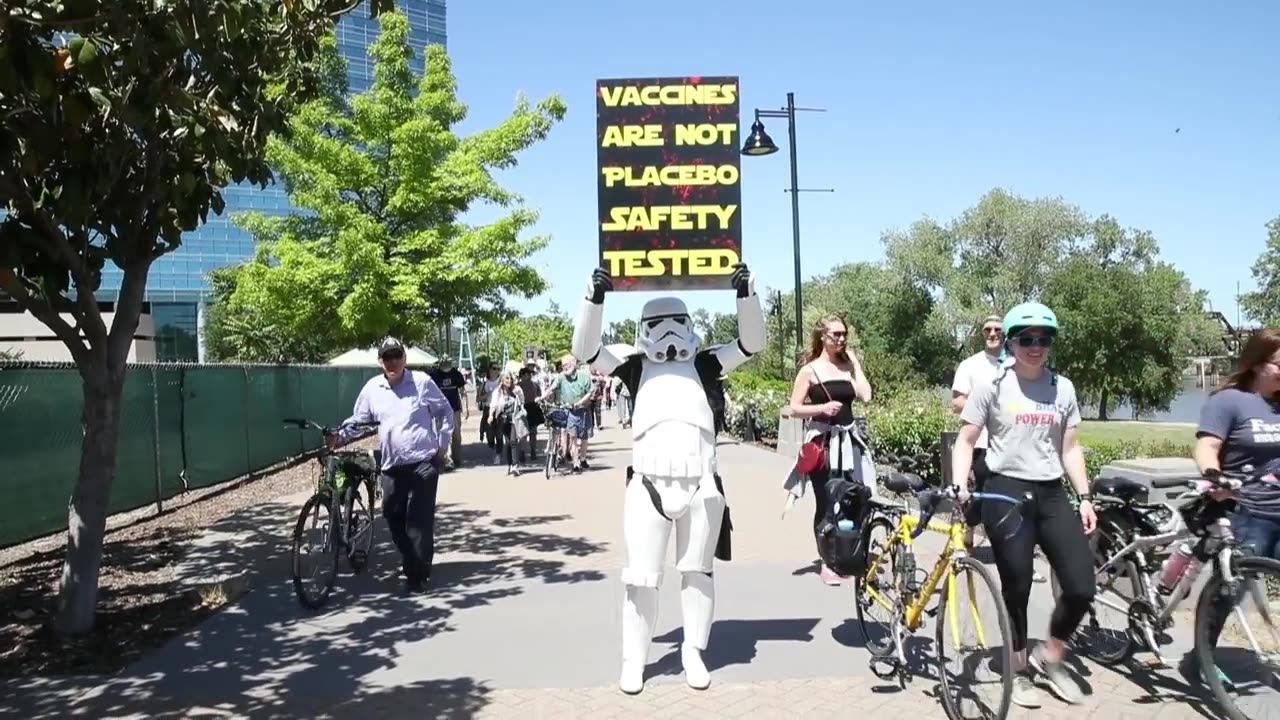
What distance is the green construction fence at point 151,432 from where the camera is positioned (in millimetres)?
8734

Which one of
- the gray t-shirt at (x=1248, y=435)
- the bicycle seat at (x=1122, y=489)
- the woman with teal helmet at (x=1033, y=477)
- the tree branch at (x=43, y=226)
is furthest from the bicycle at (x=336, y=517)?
the gray t-shirt at (x=1248, y=435)

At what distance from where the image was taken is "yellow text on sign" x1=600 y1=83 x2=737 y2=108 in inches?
252

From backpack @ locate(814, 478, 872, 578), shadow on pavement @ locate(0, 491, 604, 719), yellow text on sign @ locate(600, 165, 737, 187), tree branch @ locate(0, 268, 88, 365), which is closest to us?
shadow on pavement @ locate(0, 491, 604, 719)

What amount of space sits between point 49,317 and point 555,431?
9.18 m

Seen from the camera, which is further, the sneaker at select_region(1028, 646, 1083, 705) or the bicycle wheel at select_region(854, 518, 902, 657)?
the bicycle wheel at select_region(854, 518, 902, 657)

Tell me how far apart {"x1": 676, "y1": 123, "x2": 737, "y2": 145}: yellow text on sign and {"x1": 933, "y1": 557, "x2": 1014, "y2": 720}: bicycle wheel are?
3.35 meters

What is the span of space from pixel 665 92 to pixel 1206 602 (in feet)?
13.9

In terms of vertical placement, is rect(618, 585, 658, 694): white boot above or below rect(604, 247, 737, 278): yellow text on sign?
below

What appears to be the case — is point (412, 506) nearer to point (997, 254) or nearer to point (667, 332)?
point (667, 332)

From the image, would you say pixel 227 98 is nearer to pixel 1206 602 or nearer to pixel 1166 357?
pixel 1206 602

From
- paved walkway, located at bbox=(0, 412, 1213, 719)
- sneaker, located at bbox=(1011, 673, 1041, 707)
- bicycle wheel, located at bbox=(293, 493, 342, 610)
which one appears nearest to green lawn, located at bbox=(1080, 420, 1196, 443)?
paved walkway, located at bbox=(0, 412, 1213, 719)

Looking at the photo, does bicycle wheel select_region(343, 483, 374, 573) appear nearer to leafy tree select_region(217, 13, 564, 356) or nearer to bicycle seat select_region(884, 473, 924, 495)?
bicycle seat select_region(884, 473, 924, 495)

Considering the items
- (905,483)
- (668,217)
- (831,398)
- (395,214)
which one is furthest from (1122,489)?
(395,214)

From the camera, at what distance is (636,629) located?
474cm
